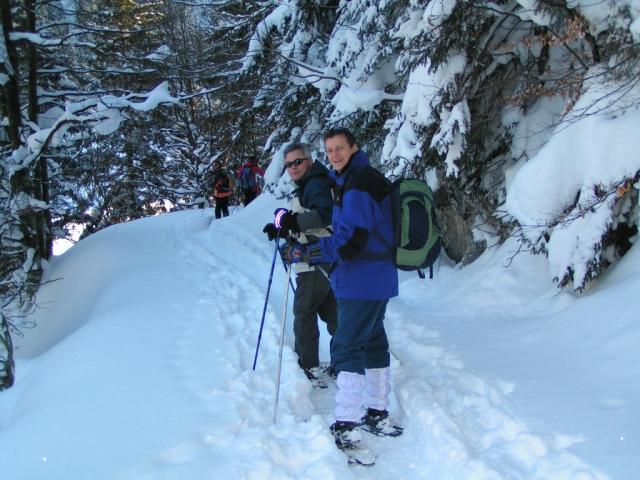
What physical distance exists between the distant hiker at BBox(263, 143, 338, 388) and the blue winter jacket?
346 millimetres

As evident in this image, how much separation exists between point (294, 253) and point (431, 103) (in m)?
3.25

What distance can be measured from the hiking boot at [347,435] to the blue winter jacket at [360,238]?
0.85m

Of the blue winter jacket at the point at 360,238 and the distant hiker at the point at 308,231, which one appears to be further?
the distant hiker at the point at 308,231

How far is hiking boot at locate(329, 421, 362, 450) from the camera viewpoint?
128 inches

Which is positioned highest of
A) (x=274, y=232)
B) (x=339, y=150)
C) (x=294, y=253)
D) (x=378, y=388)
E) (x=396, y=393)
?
(x=339, y=150)

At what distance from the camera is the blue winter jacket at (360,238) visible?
3.12 m

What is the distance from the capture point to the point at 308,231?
3879 mm

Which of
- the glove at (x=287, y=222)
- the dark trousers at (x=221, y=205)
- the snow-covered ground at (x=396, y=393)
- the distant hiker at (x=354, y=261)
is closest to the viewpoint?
the snow-covered ground at (x=396, y=393)

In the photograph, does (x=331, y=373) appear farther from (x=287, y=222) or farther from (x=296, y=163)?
(x=296, y=163)

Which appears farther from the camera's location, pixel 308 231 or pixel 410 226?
pixel 308 231

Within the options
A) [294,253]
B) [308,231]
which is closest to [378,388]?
[294,253]

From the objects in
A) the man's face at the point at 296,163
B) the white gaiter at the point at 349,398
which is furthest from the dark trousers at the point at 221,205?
the white gaiter at the point at 349,398

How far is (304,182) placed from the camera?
12.9 feet

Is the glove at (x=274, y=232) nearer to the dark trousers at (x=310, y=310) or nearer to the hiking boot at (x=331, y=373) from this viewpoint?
the dark trousers at (x=310, y=310)
